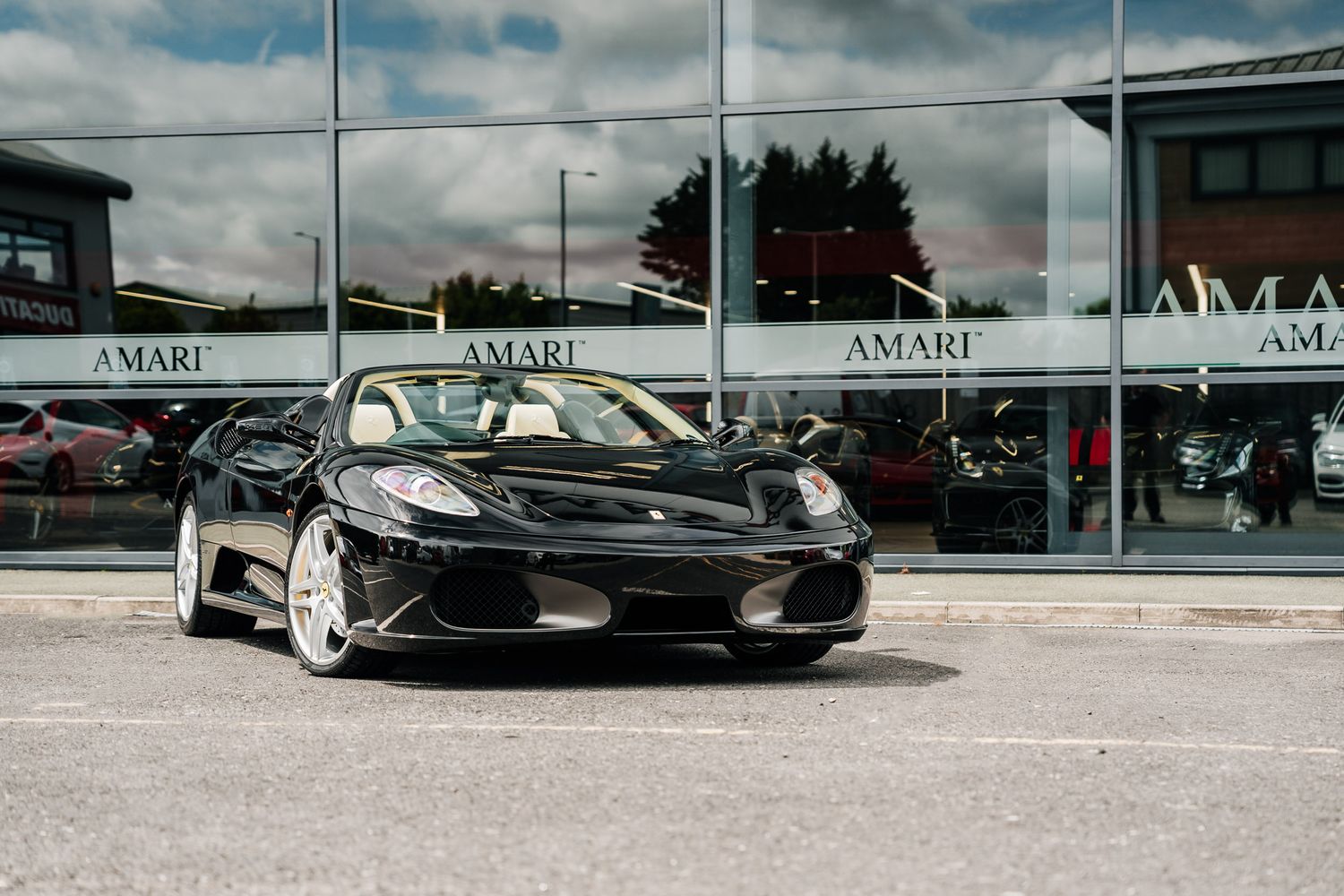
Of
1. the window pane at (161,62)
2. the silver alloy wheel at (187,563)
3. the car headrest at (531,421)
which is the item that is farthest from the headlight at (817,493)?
the window pane at (161,62)

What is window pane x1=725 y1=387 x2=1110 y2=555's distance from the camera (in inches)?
467

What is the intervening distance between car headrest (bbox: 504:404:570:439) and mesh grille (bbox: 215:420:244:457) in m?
1.35

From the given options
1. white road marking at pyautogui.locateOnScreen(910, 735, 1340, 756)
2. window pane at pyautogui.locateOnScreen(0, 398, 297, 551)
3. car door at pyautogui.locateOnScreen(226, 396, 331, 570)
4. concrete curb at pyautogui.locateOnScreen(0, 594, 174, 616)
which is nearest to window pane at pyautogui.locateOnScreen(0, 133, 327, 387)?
window pane at pyautogui.locateOnScreen(0, 398, 297, 551)

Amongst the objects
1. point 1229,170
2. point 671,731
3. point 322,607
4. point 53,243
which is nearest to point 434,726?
point 671,731

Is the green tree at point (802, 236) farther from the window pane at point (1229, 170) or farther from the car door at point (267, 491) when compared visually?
the car door at point (267, 491)

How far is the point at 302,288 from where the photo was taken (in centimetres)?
1276

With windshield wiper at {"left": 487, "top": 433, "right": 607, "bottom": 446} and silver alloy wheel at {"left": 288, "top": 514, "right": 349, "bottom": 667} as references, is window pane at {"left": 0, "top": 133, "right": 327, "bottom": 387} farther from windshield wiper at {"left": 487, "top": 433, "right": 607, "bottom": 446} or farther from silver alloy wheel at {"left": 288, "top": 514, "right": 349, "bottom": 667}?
silver alloy wheel at {"left": 288, "top": 514, "right": 349, "bottom": 667}

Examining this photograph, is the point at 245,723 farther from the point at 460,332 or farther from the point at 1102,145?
the point at 1102,145

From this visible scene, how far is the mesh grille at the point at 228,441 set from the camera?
7.63 m

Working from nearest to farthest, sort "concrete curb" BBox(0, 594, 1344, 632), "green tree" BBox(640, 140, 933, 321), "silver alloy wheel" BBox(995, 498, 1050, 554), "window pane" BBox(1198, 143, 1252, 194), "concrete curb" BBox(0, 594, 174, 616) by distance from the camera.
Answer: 1. "concrete curb" BBox(0, 594, 1344, 632)
2. "concrete curb" BBox(0, 594, 174, 616)
3. "window pane" BBox(1198, 143, 1252, 194)
4. "silver alloy wheel" BBox(995, 498, 1050, 554)
5. "green tree" BBox(640, 140, 933, 321)

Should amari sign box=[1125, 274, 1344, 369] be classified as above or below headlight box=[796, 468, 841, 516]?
above

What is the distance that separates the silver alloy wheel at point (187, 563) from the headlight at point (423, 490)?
7.39 feet

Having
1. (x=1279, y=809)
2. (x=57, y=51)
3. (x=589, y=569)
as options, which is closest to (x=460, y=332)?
(x=57, y=51)

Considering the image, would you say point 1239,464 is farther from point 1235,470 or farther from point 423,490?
point 423,490
